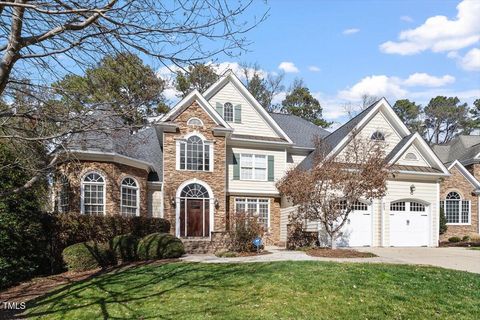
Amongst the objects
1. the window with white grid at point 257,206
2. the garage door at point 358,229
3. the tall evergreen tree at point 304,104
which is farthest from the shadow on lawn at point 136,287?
the tall evergreen tree at point 304,104

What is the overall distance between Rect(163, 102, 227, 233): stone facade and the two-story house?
48 mm

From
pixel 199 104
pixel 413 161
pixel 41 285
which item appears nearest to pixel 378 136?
pixel 413 161

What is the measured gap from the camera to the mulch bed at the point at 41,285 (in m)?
10.0

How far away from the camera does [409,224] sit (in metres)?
21.8

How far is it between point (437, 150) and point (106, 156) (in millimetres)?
28053

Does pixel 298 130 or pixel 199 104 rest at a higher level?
pixel 199 104

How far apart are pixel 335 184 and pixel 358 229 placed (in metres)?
6.02

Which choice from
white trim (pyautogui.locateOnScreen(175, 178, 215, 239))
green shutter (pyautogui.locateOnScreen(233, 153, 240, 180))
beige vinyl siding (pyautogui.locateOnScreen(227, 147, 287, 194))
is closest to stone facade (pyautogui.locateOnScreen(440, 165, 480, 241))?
beige vinyl siding (pyautogui.locateOnScreen(227, 147, 287, 194))

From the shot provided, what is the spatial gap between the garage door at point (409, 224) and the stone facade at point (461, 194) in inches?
240

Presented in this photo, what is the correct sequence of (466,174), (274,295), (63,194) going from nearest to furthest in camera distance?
(274,295) < (63,194) < (466,174)

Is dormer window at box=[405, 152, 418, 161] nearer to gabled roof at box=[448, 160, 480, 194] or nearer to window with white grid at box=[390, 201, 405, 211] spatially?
window with white grid at box=[390, 201, 405, 211]

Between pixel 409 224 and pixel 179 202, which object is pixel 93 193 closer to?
pixel 179 202

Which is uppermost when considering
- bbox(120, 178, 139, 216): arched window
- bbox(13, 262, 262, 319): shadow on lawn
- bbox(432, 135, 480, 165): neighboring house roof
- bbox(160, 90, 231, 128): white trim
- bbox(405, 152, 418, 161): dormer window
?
bbox(160, 90, 231, 128): white trim

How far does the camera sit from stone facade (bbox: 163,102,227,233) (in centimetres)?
2022
